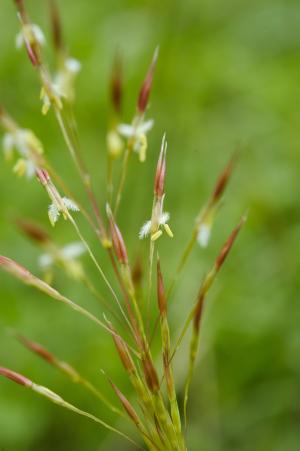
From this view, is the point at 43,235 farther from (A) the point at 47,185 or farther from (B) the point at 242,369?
(B) the point at 242,369

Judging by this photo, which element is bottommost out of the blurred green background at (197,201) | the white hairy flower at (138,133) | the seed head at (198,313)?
the seed head at (198,313)

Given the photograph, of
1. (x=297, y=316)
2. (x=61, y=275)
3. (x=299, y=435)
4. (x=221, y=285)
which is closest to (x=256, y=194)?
(x=221, y=285)

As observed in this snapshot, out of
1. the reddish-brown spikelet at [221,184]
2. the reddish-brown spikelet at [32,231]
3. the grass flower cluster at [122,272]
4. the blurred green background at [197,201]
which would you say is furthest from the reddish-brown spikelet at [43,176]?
the blurred green background at [197,201]

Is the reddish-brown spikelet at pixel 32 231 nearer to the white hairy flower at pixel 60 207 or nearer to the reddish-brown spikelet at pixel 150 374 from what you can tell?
the white hairy flower at pixel 60 207

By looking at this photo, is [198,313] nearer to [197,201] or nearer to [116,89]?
[116,89]

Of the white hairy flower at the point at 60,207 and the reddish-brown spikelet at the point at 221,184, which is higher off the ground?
the reddish-brown spikelet at the point at 221,184

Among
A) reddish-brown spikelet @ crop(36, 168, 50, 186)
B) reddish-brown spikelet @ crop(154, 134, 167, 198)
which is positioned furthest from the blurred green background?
reddish-brown spikelet @ crop(154, 134, 167, 198)

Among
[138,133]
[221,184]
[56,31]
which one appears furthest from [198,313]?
[56,31]
